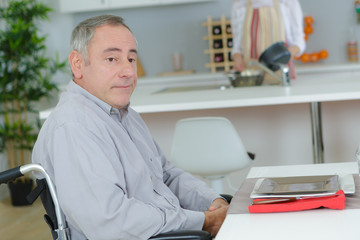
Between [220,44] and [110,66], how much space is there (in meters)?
4.27

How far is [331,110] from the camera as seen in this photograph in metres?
3.69

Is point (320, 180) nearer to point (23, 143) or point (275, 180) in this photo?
point (275, 180)

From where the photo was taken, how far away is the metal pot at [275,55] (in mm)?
3810

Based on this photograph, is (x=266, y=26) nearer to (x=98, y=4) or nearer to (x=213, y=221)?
(x=98, y=4)

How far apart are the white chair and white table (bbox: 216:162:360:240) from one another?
162 cm

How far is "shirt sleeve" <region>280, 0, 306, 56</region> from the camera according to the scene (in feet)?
15.1

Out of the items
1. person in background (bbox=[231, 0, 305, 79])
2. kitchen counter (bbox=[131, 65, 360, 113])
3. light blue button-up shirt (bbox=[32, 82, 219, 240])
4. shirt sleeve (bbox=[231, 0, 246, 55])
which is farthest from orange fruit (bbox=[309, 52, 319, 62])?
light blue button-up shirt (bbox=[32, 82, 219, 240])

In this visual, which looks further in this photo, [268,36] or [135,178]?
[268,36]

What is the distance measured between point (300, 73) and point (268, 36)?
94 cm

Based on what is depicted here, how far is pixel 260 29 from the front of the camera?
4.67m

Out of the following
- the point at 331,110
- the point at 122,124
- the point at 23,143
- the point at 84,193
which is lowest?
the point at 23,143

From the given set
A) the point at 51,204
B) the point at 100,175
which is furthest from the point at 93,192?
the point at 51,204

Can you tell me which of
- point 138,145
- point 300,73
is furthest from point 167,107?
point 300,73

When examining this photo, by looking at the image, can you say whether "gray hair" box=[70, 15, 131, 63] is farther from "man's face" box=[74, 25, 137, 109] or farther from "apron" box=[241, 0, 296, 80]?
"apron" box=[241, 0, 296, 80]
